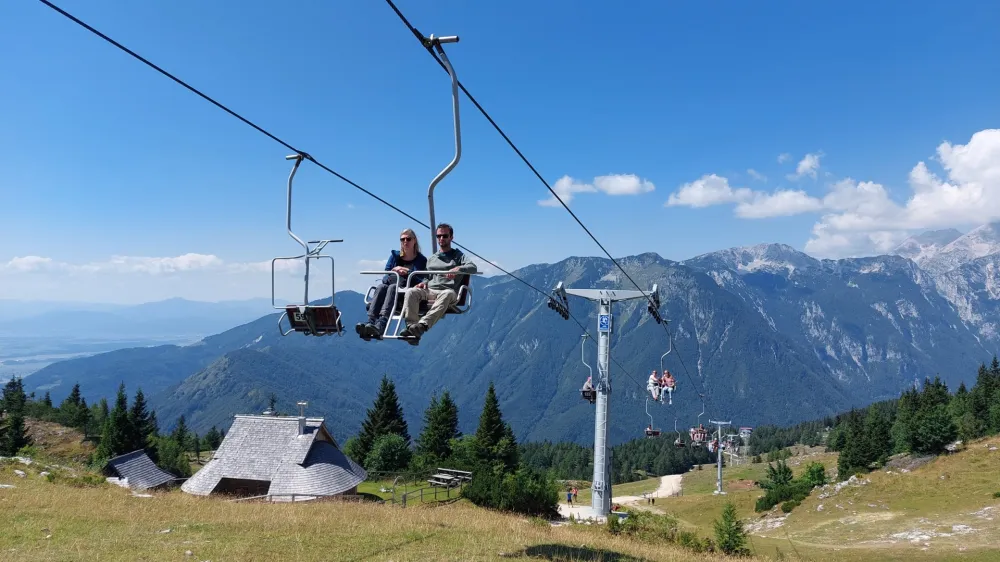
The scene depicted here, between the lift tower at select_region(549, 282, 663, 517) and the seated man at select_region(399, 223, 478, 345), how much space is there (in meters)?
12.7

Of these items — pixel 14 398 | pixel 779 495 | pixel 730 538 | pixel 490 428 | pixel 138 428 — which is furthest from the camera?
pixel 14 398

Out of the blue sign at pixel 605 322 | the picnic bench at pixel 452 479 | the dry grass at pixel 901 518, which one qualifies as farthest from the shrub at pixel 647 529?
the picnic bench at pixel 452 479

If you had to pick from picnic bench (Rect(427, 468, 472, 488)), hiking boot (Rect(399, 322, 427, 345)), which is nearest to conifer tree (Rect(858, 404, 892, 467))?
picnic bench (Rect(427, 468, 472, 488))

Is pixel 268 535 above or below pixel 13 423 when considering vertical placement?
above

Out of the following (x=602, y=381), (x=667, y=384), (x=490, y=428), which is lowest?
(x=490, y=428)

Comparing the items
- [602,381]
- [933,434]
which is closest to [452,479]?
[602,381]

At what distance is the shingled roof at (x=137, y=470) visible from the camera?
47812mm

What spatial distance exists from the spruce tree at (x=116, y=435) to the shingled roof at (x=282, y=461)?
136ft

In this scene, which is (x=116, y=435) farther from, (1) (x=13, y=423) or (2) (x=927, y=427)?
(2) (x=927, y=427)

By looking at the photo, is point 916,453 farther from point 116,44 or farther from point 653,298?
point 116,44

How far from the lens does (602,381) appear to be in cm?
2434

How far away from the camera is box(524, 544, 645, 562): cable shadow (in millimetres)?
13977

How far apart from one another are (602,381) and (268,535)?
13756mm

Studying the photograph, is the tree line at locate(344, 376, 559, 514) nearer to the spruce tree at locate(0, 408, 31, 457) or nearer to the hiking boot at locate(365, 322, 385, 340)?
the hiking boot at locate(365, 322, 385, 340)
